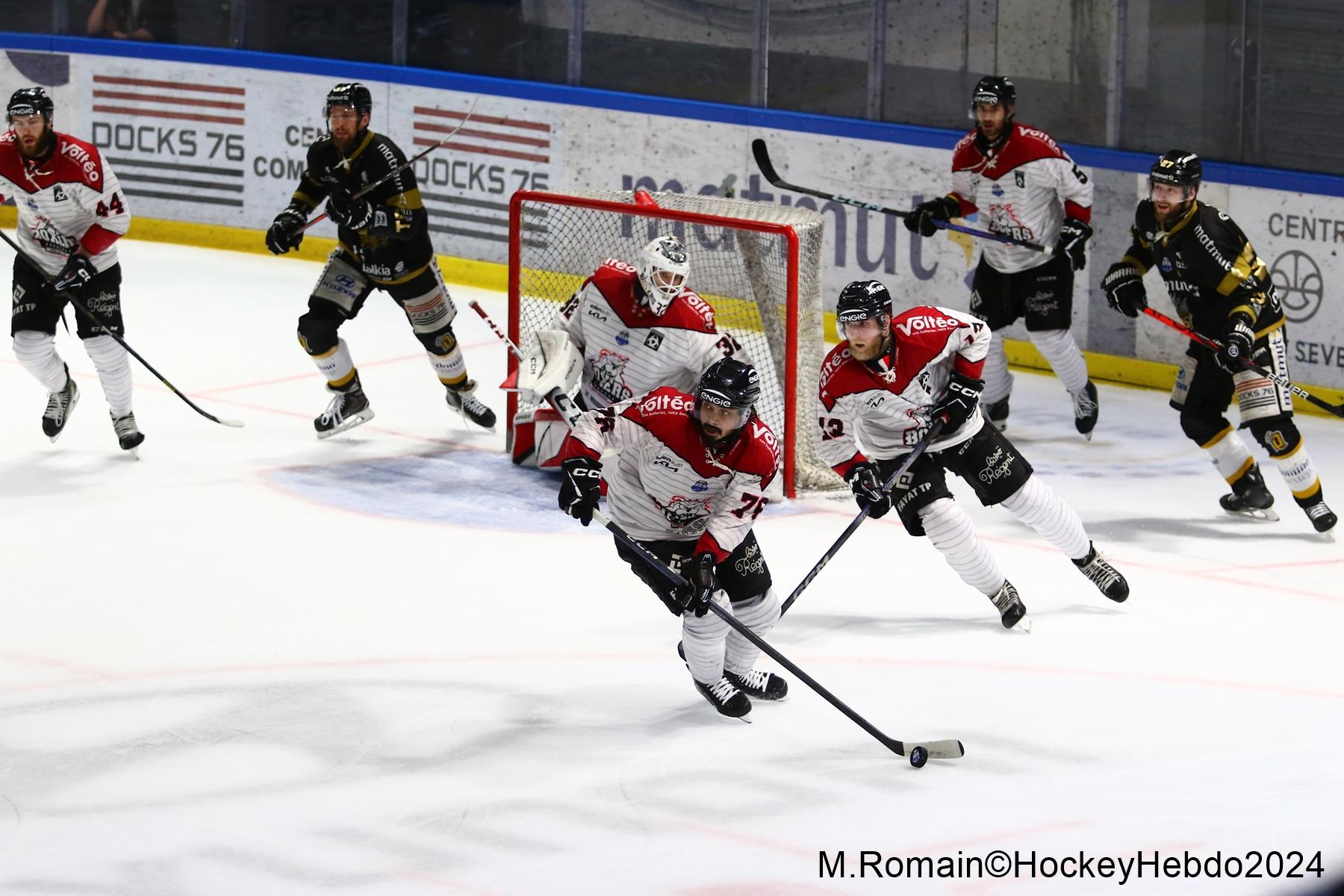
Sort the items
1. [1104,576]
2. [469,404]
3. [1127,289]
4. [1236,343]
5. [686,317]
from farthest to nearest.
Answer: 1. [469,404]
2. [1127,289]
3. [1236,343]
4. [686,317]
5. [1104,576]

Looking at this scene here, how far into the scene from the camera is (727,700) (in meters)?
4.99

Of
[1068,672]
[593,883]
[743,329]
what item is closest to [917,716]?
[1068,672]

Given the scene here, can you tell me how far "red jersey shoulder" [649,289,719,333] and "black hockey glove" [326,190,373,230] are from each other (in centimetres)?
167

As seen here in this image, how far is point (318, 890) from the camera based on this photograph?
4035mm

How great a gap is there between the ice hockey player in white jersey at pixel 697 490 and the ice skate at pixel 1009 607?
96 centimetres

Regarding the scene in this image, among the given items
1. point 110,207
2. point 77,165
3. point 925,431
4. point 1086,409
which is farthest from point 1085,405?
point 77,165

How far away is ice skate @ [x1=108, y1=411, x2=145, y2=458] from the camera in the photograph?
7398 millimetres

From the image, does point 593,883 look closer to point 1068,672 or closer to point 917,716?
point 917,716

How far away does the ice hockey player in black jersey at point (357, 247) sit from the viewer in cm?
738

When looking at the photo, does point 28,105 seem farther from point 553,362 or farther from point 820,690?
point 820,690

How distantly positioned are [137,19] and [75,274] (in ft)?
16.1

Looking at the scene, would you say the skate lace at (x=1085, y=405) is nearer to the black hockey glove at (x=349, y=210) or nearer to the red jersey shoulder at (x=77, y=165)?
the black hockey glove at (x=349, y=210)

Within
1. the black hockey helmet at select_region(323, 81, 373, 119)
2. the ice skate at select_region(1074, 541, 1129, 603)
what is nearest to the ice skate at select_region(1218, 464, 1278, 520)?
the ice skate at select_region(1074, 541, 1129, 603)

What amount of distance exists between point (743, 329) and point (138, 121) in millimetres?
5272
